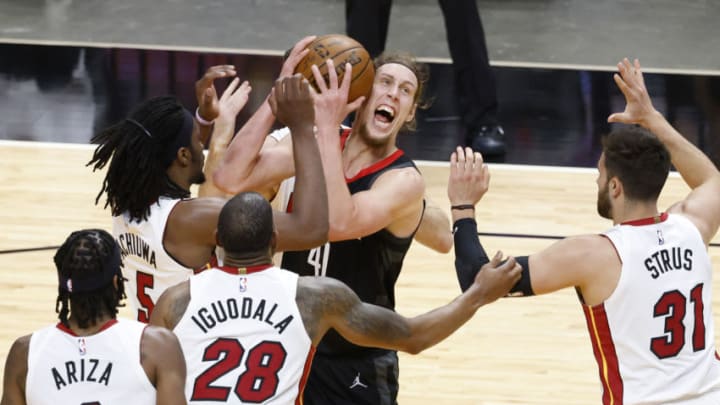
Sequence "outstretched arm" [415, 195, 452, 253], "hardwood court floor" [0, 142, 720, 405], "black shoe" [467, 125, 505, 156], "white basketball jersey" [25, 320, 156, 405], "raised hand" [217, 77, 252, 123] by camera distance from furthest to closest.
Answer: "black shoe" [467, 125, 505, 156] → "hardwood court floor" [0, 142, 720, 405] → "outstretched arm" [415, 195, 452, 253] → "raised hand" [217, 77, 252, 123] → "white basketball jersey" [25, 320, 156, 405]

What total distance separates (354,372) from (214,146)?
1.08 meters

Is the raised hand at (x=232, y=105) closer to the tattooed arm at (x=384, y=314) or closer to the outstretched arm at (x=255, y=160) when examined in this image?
the outstretched arm at (x=255, y=160)

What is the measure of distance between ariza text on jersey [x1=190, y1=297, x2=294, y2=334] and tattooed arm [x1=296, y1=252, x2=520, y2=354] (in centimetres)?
9

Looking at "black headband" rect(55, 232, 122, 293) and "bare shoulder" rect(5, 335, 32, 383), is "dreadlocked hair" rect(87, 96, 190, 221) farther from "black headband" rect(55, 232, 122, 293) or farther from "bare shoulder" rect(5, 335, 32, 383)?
"bare shoulder" rect(5, 335, 32, 383)

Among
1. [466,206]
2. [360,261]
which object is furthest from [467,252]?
[360,261]

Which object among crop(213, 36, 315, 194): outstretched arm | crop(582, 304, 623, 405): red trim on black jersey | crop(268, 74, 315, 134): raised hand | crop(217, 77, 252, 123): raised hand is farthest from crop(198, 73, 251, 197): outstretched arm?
crop(582, 304, 623, 405): red trim on black jersey

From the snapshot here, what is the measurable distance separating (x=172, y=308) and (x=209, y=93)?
1489 millimetres

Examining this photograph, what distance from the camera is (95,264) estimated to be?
11.4 feet

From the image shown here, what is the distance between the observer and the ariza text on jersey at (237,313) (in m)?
3.55

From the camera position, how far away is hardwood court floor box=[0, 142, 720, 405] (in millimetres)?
6219

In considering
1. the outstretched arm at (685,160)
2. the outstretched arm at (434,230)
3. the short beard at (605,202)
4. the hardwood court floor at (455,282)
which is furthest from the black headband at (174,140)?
the hardwood court floor at (455,282)

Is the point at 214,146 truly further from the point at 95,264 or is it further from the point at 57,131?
the point at 57,131

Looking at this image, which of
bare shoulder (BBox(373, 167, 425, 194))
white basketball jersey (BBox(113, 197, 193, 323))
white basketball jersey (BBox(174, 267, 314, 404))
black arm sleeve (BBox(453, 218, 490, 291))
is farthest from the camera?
bare shoulder (BBox(373, 167, 425, 194))

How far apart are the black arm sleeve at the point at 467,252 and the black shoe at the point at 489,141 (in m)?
5.22
